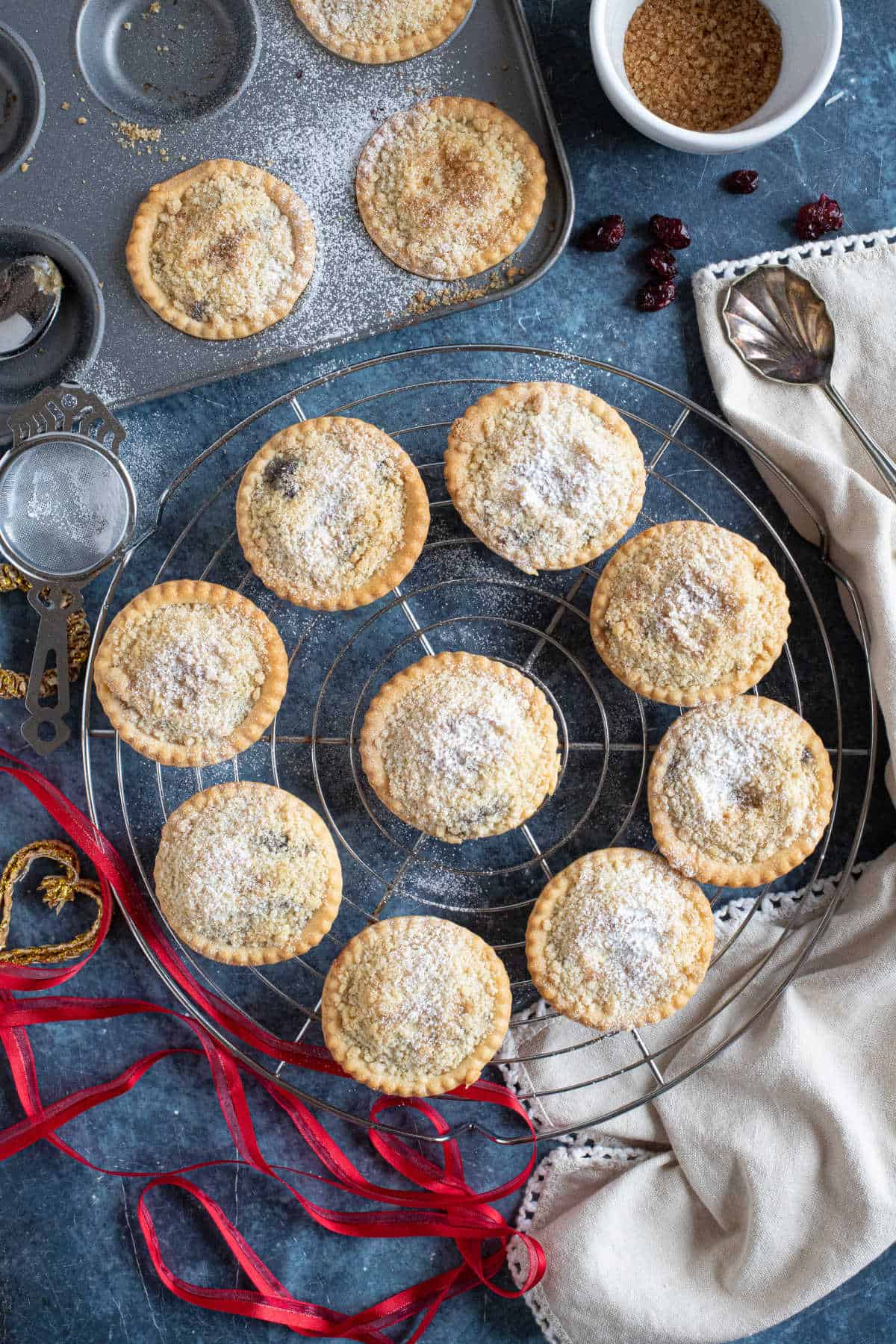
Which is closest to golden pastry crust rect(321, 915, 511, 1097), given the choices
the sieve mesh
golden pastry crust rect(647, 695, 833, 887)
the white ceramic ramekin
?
golden pastry crust rect(647, 695, 833, 887)

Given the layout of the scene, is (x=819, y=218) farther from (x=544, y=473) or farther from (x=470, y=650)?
(x=470, y=650)

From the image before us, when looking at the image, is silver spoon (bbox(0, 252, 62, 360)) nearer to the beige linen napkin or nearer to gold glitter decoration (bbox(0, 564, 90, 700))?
gold glitter decoration (bbox(0, 564, 90, 700))

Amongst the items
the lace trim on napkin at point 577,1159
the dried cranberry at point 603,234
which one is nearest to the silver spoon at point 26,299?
the dried cranberry at point 603,234

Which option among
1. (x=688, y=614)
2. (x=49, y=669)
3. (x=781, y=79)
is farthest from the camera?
(x=49, y=669)

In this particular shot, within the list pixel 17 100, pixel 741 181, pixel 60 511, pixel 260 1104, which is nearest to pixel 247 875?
pixel 260 1104

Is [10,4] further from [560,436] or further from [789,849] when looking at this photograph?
[789,849]

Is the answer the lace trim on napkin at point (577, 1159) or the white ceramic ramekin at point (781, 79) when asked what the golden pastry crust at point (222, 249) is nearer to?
the white ceramic ramekin at point (781, 79)

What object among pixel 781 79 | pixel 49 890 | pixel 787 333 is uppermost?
pixel 781 79
